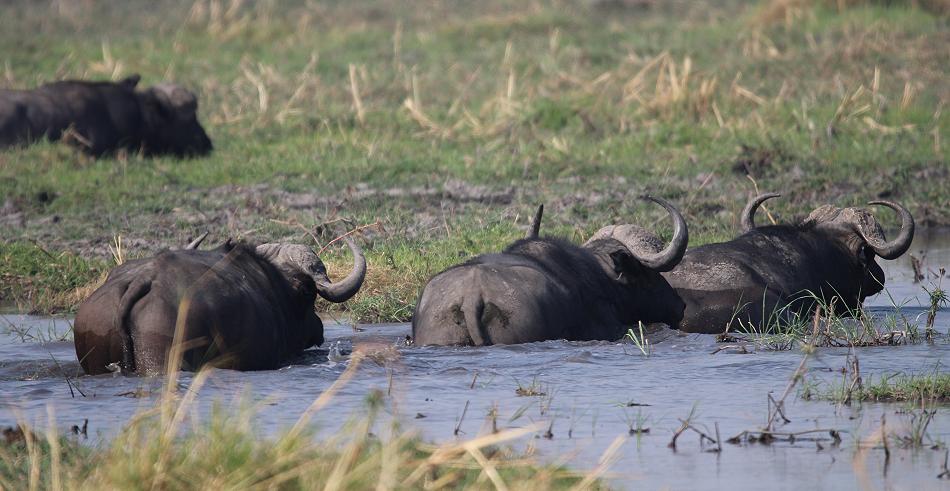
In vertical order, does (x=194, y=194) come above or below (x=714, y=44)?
below

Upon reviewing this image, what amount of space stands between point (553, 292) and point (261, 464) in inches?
128

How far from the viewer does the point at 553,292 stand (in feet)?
25.7

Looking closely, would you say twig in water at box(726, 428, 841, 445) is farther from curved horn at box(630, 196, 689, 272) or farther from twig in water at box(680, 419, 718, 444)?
curved horn at box(630, 196, 689, 272)

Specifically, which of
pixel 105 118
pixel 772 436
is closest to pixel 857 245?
pixel 772 436

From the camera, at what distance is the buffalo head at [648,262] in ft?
27.6

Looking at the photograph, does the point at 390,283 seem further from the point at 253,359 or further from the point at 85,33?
the point at 85,33

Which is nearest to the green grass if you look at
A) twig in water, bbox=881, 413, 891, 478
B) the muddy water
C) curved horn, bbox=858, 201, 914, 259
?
the muddy water

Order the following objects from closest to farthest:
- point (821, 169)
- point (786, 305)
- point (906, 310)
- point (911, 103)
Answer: point (786, 305) < point (906, 310) < point (821, 169) < point (911, 103)

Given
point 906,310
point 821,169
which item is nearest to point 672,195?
point 821,169

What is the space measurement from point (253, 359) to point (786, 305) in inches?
133

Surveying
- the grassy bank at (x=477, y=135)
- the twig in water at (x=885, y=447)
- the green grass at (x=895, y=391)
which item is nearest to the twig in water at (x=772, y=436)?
the twig in water at (x=885, y=447)

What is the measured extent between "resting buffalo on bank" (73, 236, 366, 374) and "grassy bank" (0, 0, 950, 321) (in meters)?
2.03

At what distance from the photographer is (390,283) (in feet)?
32.2

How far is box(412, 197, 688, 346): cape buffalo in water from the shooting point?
753 cm
